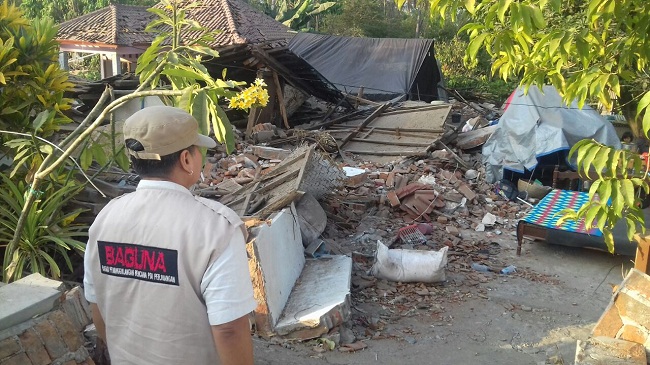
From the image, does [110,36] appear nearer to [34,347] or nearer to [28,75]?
[28,75]

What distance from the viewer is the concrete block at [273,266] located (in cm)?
494

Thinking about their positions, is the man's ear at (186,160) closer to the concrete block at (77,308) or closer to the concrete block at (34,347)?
the concrete block at (34,347)

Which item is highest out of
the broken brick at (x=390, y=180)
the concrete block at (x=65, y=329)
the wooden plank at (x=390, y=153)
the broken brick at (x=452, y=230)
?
the concrete block at (x=65, y=329)

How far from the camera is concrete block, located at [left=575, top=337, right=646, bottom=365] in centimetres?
373

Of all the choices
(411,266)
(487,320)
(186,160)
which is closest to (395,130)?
(411,266)

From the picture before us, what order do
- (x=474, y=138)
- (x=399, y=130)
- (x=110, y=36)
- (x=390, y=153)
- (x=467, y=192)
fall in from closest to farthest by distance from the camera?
(x=467, y=192) < (x=390, y=153) < (x=474, y=138) < (x=399, y=130) < (x=110, y=36)

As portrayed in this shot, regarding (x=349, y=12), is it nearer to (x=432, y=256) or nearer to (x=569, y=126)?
(x=569, y=126)

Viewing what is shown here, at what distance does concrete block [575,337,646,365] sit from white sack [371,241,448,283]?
2.57 m

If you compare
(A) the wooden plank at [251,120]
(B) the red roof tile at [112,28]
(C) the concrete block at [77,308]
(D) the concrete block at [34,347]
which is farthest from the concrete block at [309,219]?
(B) the red roof tile at [112,28]

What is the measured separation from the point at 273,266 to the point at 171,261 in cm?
342

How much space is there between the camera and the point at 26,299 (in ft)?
9.78

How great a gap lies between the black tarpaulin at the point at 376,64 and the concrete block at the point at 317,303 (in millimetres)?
11865

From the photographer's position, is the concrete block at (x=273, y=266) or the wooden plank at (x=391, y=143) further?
the wooden plank at (x=391, y=143)

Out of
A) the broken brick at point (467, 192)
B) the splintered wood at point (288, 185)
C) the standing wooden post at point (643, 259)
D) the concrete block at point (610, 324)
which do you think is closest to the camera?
the concrete block at point (610, 324)
